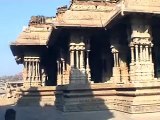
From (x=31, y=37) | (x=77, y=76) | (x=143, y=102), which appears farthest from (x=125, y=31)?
(x=31, y=37)

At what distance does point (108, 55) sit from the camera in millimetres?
18375

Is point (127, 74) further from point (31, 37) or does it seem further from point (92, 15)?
point (31, 37)

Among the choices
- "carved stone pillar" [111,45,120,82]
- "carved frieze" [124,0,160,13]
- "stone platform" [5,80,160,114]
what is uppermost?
"carved frieze" [124,0,160,13]

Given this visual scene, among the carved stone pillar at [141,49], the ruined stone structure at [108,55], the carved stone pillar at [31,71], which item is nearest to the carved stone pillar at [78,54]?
the ruined stone structure at [108,55]

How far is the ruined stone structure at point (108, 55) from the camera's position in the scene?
1312cm

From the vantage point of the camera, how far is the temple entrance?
18141 millimetres

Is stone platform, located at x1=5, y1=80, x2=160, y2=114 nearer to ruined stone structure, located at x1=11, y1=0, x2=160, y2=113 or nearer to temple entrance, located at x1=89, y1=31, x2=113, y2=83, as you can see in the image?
ruined stone structure, located at x1=11, y1=0, x2=160, y2=113

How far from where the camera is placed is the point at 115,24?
14.8 m

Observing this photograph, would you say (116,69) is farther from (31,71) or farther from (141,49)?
(31,71)

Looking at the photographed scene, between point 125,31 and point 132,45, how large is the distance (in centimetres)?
193

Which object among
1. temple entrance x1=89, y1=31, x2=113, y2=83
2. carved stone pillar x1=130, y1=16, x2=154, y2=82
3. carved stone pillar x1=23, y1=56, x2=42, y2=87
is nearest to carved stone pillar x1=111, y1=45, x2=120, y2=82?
temple entrance x1=89, y1=31, x2=113, y2=83

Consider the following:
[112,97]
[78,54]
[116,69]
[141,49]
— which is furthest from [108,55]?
[141,49]

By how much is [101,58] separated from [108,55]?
0.71m

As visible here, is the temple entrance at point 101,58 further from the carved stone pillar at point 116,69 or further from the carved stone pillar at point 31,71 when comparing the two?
the carved stone pillar at point 31,71
